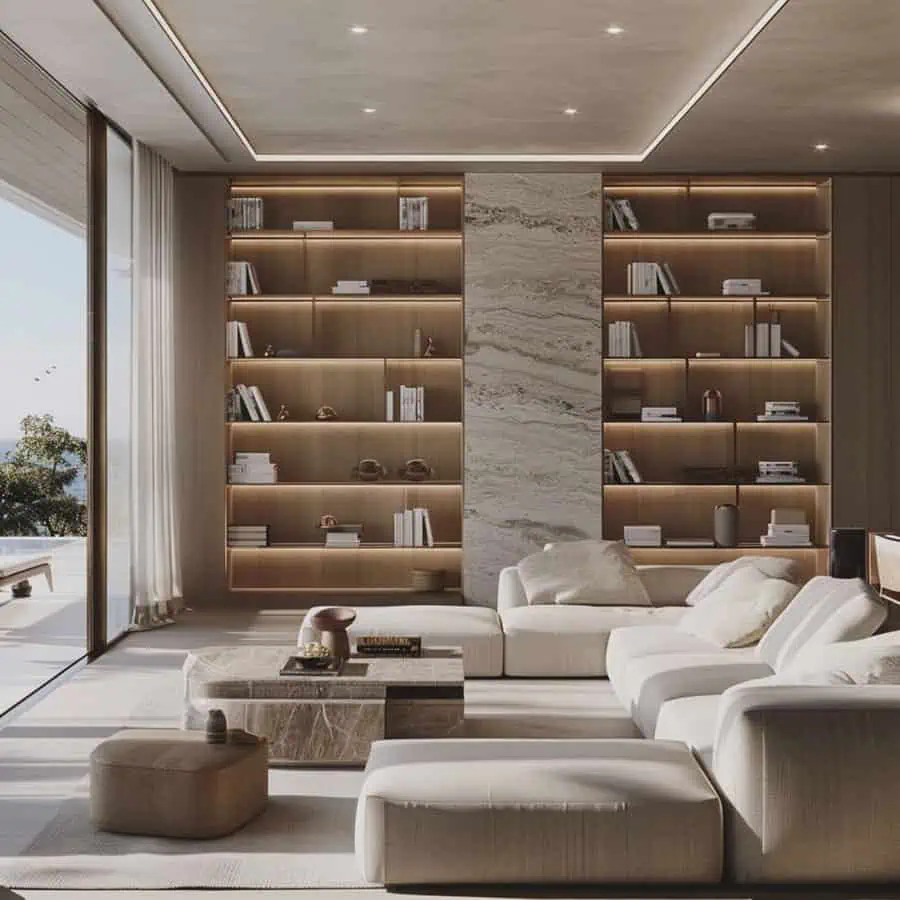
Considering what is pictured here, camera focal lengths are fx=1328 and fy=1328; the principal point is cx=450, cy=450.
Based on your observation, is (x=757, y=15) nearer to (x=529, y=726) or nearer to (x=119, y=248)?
(x=529, y=726)

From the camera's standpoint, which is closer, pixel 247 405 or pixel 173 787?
pixel 173 787

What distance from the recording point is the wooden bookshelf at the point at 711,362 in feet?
29.5

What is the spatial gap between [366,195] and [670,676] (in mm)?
5093

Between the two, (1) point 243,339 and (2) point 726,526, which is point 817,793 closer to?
(2) point 726,526

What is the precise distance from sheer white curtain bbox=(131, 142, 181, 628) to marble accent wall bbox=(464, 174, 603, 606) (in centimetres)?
191

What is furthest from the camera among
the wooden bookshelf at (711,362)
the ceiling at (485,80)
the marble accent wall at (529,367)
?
Result: the wooden bookshelf at (711,362)

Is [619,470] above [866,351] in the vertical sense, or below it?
below

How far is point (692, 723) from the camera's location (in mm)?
4180

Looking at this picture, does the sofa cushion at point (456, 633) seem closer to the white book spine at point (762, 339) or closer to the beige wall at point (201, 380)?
the beige wall at point (201, 380)

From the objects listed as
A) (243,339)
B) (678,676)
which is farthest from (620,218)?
(678,676)

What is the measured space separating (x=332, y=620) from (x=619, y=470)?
3.88 metres

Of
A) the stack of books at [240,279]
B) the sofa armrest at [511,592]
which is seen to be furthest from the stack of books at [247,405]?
the sofa armrest at [511,592]

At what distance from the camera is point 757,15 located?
551cm

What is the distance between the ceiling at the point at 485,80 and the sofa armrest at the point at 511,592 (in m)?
2.53
